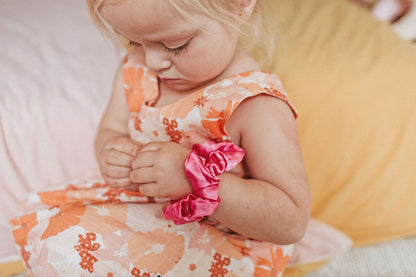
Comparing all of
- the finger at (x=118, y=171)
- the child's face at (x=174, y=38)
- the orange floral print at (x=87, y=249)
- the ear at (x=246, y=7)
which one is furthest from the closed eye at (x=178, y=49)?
the orange floral print at (x=87, y=249)

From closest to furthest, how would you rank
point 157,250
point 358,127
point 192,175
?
point 192,175, point 157,250, point 358,127

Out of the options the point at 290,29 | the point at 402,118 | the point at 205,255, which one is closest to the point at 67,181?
the point at 205,255

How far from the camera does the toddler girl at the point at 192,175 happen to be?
2.07 feet

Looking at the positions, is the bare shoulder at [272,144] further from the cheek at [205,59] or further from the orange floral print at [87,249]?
the orange floral print at [87,249]

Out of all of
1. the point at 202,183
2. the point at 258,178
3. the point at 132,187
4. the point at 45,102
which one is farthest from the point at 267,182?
the point at 45,102

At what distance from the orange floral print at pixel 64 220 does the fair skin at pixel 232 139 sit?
76mm

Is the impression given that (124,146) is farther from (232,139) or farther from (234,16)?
(234,16)

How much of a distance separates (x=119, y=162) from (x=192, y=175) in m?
0.19

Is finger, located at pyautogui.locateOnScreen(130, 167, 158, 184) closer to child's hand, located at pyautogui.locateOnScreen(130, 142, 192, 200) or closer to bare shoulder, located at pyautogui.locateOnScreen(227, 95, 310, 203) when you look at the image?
child's hand, located at pyautogui.locateOnScreen(130, 142, 192, 200)

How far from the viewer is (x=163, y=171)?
648 mm

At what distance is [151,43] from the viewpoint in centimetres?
66

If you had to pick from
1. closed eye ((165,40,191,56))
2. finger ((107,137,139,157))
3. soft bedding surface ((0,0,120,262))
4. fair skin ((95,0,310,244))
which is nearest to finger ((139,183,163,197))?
fair skin ((95,0,310,244))

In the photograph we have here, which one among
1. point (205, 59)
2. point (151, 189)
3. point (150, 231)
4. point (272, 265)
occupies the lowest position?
point (272, 265)

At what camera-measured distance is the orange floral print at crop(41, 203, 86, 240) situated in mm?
700
